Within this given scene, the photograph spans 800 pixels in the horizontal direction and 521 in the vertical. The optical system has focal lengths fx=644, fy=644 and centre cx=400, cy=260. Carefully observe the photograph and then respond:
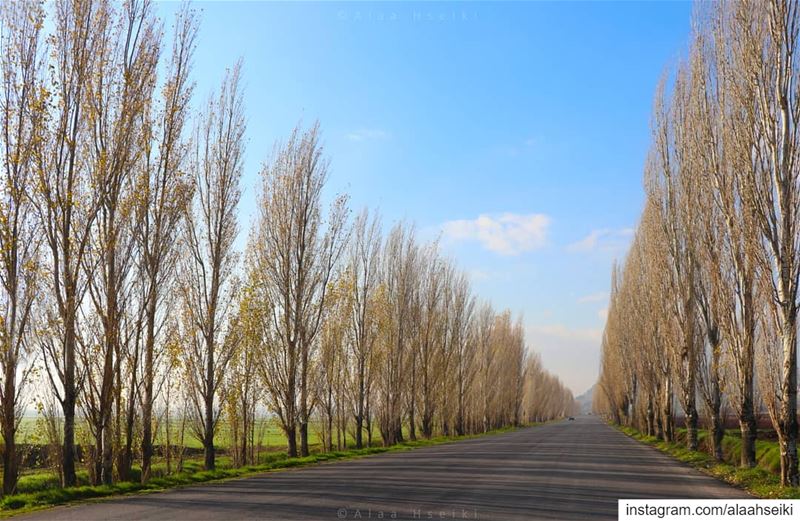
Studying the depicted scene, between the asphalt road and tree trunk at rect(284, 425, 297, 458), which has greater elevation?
the asphalt road

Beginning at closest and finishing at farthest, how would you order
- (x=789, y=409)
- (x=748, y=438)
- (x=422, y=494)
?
(x=422, y=494)
(x=789, y=409)
(x=748, y=438)

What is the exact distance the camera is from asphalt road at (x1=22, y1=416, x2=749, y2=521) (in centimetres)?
966

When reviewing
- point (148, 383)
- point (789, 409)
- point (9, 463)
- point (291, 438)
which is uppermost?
point (148, 383)

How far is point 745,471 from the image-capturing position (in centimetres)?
1554

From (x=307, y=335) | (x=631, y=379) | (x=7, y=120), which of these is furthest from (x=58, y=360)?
(x=631, y=379)

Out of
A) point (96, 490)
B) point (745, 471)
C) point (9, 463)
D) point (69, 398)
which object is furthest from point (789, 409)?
point (9, 463)

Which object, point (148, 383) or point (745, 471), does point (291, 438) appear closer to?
point (148, 383)

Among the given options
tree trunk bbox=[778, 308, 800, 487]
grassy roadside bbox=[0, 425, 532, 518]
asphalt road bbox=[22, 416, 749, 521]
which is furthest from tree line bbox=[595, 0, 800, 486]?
grassy roadside bbox=[0, 425, 532, 518]

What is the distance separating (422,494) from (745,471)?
8.78 m

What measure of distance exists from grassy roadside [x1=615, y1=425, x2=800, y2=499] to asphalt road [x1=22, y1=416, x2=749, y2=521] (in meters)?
0.46

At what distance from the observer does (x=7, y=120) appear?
1355cm

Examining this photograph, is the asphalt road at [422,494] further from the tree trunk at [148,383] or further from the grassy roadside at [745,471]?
the tree trunk at [148,383]

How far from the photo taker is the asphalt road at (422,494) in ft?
31.7

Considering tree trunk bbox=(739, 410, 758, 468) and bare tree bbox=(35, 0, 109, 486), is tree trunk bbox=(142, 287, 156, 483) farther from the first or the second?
tree trunk bbox=(739, 410, 758, 468)
